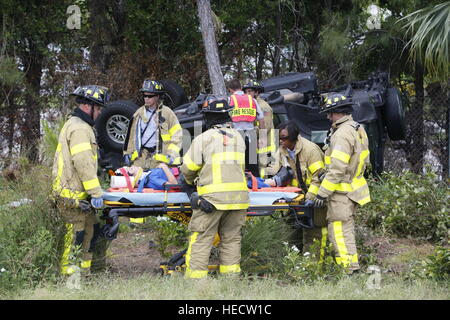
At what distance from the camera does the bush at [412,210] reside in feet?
26.1

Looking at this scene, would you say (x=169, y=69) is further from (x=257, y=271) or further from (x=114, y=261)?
(x=257, y=271)

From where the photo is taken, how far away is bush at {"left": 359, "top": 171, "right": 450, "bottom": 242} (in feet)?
26.1

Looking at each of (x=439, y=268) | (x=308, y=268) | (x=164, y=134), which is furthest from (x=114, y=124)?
(x=439, y=268)

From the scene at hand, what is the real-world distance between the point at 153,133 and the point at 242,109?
136 centimetres

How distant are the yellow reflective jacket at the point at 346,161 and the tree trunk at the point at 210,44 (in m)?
4.43

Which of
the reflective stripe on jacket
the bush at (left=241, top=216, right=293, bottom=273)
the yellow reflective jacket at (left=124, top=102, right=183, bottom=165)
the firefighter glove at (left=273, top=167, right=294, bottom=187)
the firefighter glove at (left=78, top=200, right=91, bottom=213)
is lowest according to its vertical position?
the bush at (left=241, top=216, right=293, bottom=273)

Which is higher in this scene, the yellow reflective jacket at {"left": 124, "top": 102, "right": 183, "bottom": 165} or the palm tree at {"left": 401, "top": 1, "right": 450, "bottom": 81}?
the palm tree at {"left": 401, "top": 1, "right": 450, "bottom": 81}

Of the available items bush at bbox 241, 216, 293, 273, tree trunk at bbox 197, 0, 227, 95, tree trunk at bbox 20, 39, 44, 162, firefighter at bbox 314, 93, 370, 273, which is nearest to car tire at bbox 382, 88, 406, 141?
tree trunk at bbox 197, 0, 227, 95

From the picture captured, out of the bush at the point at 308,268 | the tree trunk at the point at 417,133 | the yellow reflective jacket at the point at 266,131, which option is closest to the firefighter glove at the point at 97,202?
the bush at the point at 308,268

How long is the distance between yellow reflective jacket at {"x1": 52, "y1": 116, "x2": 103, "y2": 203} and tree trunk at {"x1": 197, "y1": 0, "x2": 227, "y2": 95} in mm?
4843

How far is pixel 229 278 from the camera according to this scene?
5.60 metres

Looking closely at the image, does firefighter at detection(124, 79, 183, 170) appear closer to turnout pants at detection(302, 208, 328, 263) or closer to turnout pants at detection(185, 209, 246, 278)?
turnout pants at detection(185, 209, 246, 278)

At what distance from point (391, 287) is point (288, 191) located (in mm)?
1338

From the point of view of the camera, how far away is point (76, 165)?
5969 mm
